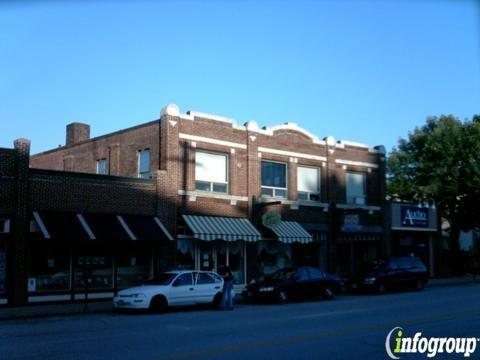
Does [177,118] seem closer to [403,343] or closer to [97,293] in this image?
[97,293]

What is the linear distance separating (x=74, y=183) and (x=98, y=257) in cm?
300

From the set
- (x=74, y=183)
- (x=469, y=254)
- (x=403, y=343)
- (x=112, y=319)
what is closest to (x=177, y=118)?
(x=74, y=183)

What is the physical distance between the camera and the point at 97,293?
23594 mm

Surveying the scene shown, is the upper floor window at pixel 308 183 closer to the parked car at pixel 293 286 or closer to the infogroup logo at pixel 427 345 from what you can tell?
the parked car at pixel 293 286

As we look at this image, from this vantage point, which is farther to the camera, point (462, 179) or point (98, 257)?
point (462, 179)

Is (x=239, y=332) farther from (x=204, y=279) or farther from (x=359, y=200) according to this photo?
(x=359, y=200)

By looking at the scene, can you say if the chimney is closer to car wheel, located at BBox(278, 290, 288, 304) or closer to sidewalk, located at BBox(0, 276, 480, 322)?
sidewalk, located at BBox(0, 276, 480, 322)

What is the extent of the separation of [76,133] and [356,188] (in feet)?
51.9

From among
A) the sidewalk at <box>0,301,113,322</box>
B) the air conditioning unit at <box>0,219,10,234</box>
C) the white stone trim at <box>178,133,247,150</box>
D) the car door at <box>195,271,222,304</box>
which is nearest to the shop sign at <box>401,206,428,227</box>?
the white stone trim at <box>178,133,247,150</box>

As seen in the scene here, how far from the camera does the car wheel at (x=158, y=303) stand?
1923cm

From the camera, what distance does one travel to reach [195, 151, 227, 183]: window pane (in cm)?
2769

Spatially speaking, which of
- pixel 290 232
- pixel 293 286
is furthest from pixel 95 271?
pixel 290 232

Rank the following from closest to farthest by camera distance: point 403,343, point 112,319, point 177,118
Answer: point 403,343, point 112,319, point 177,118

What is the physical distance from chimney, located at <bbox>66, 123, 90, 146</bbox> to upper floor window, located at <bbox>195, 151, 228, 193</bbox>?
875cm
